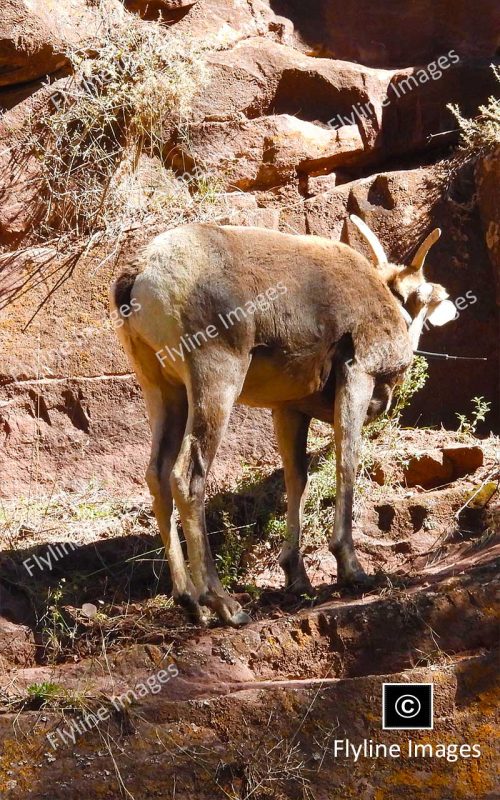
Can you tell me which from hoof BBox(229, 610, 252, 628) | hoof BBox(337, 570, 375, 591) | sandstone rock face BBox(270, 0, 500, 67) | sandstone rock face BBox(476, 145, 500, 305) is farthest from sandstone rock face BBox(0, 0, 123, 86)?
hoof BBox(229, 610, 252, 628)

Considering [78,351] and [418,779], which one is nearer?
[418,779]

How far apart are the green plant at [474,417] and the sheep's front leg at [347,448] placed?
6.38 ft

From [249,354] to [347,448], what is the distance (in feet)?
3.64

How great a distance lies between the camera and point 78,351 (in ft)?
31.5

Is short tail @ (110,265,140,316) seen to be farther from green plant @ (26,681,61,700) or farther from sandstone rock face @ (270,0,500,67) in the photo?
sandstone rock face @ (270,0,500,67)

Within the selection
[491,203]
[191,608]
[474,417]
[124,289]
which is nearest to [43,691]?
[191,608]

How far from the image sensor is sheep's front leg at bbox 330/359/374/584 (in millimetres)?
7723

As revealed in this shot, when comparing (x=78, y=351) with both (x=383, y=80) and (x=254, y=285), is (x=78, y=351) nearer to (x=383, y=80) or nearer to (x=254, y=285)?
(x=254, y=285)

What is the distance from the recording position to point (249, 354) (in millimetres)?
7438

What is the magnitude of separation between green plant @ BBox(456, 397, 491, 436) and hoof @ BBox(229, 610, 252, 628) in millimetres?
3496

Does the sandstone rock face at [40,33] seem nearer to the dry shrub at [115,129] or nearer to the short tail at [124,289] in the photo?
the dry shrub at [115,129]

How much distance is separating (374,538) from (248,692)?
9.77ft

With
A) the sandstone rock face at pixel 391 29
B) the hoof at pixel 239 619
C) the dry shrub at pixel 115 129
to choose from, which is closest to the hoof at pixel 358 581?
the hoof at pixel 239 619

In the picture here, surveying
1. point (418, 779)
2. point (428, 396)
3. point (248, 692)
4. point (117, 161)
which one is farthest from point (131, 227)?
point (418, 779)
